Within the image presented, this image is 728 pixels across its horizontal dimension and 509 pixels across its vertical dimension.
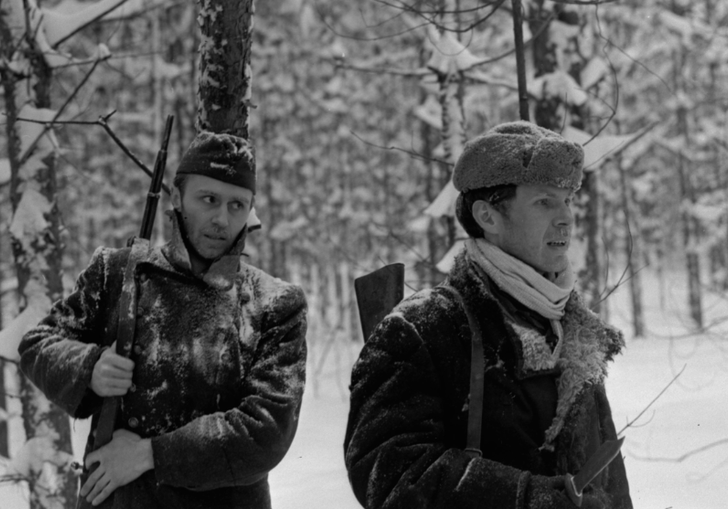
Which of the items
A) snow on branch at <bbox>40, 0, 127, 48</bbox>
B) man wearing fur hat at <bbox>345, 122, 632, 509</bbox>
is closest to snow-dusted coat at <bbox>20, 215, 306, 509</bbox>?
man wearing fur hat at <bbox>345, 122, 632, 509</bbox>

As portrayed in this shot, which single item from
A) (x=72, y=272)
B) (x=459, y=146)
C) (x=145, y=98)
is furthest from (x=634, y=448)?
(x=145, y=98)

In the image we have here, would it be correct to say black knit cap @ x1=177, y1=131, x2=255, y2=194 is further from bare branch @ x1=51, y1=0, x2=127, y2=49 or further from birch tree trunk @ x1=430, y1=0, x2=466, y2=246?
birch tree trunk @ x1=430, y1=0, x2=466, y2=246

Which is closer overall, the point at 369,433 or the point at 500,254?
the point at 369,433

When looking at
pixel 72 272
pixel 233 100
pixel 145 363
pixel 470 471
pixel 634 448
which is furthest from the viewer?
pixel 72 272

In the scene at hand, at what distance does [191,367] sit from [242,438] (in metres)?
0.36

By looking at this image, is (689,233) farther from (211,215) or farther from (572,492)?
(572,492)

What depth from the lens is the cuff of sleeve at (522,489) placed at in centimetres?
181

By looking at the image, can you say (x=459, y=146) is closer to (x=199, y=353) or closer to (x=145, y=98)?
(x=199, y=353)

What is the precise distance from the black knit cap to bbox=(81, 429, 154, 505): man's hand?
103 centimetres

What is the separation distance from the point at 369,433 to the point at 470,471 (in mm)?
296

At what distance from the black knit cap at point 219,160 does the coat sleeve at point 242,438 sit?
28.6 inches

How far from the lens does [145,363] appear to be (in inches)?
102

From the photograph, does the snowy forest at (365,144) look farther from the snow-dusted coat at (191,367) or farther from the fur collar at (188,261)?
the snow-dusted coat at (191,367)

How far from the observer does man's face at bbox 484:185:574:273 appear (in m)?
2.15
